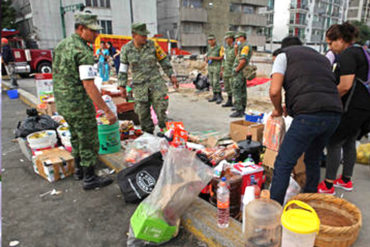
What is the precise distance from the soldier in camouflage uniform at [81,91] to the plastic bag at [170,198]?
112 centimetres

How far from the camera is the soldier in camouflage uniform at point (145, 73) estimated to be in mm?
4098

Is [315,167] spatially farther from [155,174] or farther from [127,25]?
[127,25]

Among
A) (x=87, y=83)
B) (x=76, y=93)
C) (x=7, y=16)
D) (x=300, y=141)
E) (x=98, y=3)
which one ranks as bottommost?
(x=300, y=141)

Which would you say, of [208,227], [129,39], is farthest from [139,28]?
[129,39]

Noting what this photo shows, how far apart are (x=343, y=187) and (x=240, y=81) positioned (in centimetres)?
371

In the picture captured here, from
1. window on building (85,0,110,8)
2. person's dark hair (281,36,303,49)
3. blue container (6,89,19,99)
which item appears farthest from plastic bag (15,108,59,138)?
window on building (85,0,110,8)

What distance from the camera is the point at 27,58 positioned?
14266 millimetres

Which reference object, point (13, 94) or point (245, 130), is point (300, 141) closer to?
point (245, 130)

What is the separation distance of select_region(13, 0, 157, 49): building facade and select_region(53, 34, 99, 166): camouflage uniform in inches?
964

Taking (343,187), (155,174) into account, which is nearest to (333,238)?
(343,187)

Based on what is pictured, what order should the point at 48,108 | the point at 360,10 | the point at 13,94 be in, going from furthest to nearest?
the point at 360,10, the point at 13,94, the point at 48,108

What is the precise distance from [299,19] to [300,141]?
195 feet

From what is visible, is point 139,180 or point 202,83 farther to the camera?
point 202,83

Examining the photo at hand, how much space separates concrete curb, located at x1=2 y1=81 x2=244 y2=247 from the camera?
2213mm
